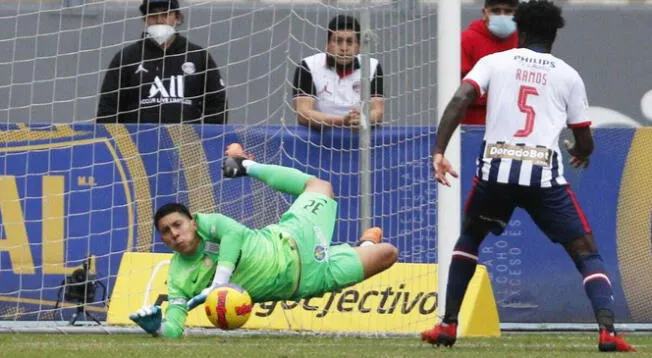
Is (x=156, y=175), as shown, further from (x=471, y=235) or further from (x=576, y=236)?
(x=576, y=236)

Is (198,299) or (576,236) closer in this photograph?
(576,236)

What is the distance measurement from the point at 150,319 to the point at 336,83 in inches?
119

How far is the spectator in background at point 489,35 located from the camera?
39.4ft

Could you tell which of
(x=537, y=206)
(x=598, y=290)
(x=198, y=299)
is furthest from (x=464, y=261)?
(x=198, y=299)

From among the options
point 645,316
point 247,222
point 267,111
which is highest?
point 267,111

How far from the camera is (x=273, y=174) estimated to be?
1089 centimetres

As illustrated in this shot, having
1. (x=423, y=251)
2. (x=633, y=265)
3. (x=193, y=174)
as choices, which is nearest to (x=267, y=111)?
(x=193, y=174)

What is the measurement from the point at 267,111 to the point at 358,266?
85.6 inches

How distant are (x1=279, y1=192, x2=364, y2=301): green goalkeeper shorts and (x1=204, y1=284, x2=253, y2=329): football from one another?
77 centimetres

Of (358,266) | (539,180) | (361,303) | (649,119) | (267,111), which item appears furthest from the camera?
(649,119)

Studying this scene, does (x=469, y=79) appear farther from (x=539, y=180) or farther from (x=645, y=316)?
(x=645, y=316)

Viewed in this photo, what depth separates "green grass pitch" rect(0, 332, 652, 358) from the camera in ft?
28.5

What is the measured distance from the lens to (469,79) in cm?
929

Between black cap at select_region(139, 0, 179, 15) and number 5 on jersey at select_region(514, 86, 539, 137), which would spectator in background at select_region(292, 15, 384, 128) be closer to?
black cap at select_region(139, 0, 179, 15)
